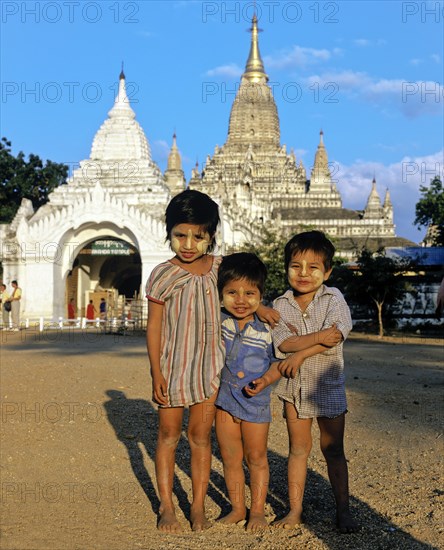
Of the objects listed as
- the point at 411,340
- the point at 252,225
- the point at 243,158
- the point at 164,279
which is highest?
the point at 243,158

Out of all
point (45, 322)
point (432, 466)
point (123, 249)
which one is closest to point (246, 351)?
point (432, 466)

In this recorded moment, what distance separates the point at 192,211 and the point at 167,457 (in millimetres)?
1373

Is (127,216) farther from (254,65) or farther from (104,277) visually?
(254,65)

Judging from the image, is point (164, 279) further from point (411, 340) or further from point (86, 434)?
point (411, 340)

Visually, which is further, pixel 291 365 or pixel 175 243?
pixel 175 243

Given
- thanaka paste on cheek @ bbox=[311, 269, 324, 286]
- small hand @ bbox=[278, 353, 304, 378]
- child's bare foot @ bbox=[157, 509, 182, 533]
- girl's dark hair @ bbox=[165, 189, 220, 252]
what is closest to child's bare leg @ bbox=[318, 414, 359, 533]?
small hand @ bbox=[278, 353, 304, 378]

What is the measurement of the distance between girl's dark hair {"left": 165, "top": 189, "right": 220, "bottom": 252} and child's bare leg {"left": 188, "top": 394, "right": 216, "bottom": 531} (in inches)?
38.4

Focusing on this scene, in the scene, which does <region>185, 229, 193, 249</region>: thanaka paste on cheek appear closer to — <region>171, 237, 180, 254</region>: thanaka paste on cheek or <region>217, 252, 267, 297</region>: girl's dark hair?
<region>171, 237, 180, 254</region>: thanaka paste on cheek

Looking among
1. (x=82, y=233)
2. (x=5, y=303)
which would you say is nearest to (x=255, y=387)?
(x=5, y=303)

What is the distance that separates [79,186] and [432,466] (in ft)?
94.2

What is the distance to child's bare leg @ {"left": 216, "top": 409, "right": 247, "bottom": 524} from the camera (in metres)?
4.16

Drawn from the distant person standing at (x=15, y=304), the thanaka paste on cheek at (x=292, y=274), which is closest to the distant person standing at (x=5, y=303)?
the distant person standing at (x=15, y=304)

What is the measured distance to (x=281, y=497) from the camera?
476 cm

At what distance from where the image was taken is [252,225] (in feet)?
114
